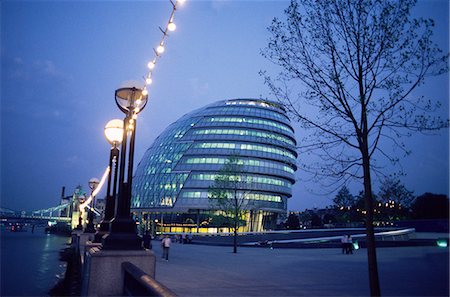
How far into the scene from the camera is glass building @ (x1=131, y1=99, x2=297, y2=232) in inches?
3164

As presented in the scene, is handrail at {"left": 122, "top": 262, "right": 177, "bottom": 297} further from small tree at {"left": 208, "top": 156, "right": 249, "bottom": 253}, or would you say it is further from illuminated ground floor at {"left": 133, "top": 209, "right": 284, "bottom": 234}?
illuminated ground floor at {"left": 133, "top": 209, "right": 284, "bottom": 234}

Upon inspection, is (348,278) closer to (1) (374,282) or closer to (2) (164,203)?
(1) (374,282)

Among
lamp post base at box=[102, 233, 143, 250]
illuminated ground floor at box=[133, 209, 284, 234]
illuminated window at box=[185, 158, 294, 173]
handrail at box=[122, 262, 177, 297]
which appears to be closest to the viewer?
handrail at box=[122, 262, 177, 297]

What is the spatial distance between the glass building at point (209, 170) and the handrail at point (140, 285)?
70860 millimetres

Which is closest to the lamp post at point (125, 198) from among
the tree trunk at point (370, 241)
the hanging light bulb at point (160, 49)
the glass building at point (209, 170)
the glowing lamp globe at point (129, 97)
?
the glowing lamp globe at point (129, 97)

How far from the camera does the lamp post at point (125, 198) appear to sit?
663cm

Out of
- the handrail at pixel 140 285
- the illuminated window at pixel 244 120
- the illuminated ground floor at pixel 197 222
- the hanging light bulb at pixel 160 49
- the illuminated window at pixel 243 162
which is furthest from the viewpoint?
the illuminated window at pixel 244 120

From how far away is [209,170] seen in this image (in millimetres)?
79125

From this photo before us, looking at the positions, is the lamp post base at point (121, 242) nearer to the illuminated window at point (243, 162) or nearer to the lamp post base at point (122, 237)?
the lamp post base at point (122, 237)

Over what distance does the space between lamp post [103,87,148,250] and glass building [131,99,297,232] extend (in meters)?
69.0

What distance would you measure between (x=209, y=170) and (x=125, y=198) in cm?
7161

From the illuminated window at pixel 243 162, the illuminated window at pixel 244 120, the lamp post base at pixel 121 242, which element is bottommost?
the lamp post base at pixel 121 242

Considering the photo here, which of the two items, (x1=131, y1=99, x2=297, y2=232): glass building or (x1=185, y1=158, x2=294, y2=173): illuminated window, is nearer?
(x1=185, y1=158, x2=294, y2=173): illuminated window

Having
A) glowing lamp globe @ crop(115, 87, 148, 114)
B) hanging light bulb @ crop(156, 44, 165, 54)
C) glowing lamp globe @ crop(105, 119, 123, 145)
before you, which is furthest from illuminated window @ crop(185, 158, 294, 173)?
glowing lamp globe @ crop(115, 87, 148, 114)
